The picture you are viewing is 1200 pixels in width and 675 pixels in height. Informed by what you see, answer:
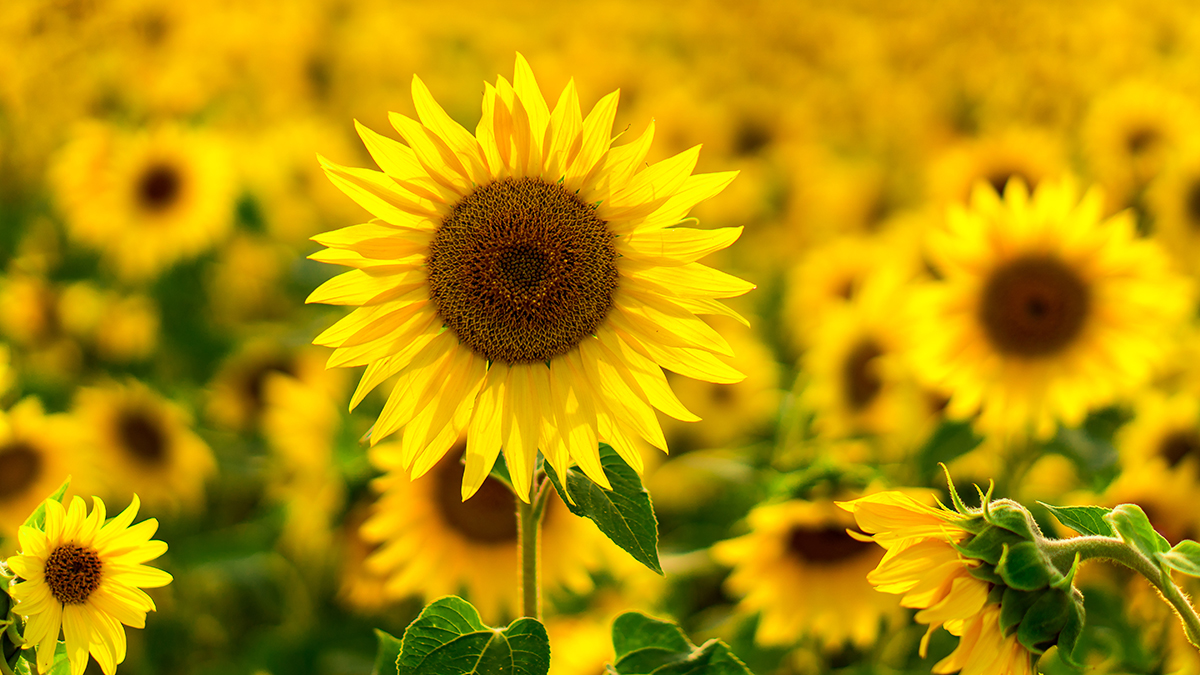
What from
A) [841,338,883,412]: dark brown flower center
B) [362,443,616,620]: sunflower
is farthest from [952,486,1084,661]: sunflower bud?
[841,338,883,412]: dark brown flower center

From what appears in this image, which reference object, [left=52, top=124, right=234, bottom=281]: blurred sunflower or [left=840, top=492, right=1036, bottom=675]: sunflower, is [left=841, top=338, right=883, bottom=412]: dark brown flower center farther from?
[left=52, top=124, right=234, bottom=281]: blurred sunflower

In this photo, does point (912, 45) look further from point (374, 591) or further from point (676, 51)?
point (374, 591)

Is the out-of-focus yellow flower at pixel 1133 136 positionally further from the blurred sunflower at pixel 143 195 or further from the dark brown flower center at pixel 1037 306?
the blurred sunflower at pixel 143 195

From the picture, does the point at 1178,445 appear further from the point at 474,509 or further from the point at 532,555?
the point at 532,555

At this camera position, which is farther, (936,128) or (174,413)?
(936,128)

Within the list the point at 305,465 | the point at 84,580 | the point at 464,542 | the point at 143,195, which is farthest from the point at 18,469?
the point at 84,580

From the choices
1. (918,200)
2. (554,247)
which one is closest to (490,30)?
(918,200)
